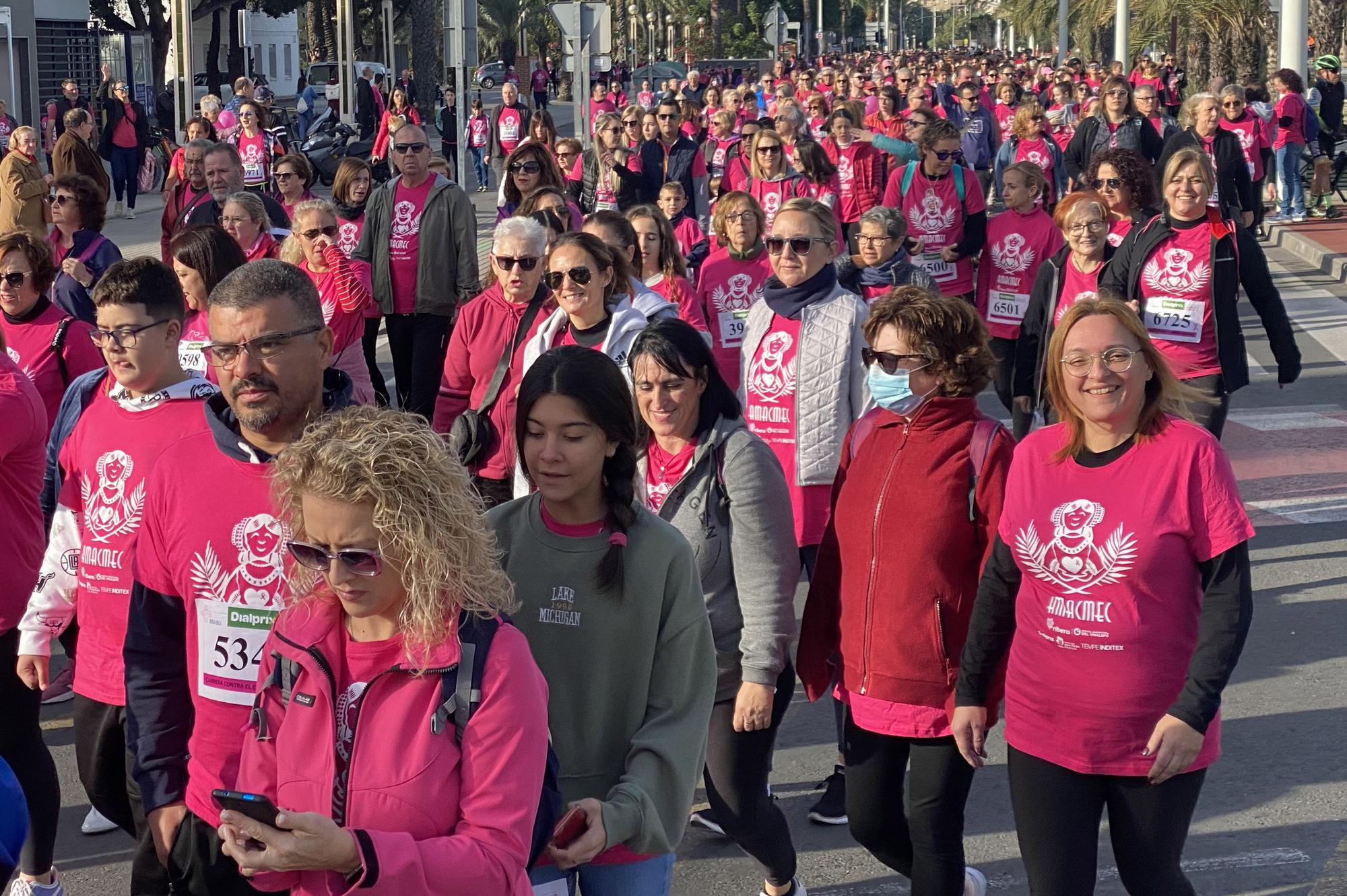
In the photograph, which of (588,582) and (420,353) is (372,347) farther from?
(588,582)

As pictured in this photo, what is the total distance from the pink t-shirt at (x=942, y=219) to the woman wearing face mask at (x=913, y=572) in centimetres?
632

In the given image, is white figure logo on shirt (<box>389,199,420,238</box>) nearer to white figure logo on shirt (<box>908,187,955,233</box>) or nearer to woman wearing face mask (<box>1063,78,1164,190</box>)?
white figure logo on shirt (<box>908,187,955,233</box>)

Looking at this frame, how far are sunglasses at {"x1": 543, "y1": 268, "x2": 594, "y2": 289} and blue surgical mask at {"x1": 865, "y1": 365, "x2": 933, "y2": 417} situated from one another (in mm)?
2005

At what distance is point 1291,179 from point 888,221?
16.4m

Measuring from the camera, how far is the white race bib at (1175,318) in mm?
7406

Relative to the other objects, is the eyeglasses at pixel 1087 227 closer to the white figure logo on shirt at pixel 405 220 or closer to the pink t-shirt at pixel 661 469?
the white figure logo on shirt at pixel 405 220

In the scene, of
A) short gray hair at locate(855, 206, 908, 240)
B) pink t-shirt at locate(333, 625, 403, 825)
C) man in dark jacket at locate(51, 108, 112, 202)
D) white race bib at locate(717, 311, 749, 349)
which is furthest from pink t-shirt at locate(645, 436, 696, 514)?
man in dark jacket at locate(51, 108, 112, 202)

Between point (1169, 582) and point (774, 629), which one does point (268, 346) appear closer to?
point (774, 629)

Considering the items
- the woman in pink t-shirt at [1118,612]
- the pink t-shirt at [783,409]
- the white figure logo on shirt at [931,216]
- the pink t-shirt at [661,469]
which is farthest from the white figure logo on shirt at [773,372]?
the white figure logo on shirt at [931,216]

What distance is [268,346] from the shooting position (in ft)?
11.6

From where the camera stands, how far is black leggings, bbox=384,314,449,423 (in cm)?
948

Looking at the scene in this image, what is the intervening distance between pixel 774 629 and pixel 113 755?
1.56 meters

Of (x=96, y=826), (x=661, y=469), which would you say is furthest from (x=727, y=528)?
(x=96, y=826)

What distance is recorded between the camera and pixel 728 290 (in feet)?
28.5
